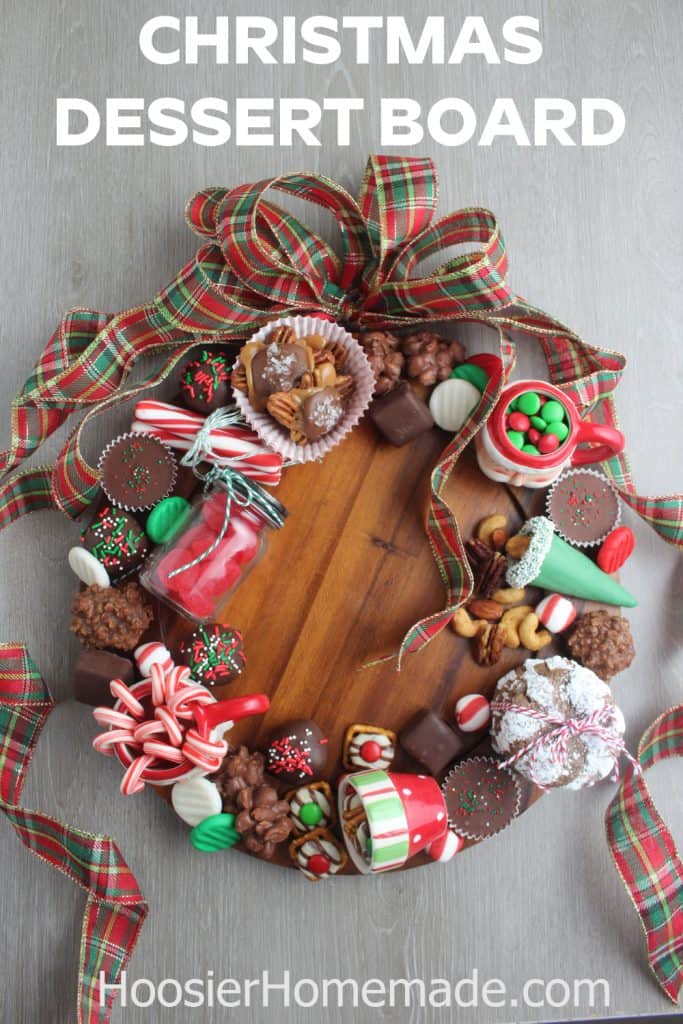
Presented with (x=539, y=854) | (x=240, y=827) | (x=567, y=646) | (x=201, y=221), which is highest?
(x=201, y=221)

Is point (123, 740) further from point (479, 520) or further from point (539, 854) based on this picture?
point (539, 854)

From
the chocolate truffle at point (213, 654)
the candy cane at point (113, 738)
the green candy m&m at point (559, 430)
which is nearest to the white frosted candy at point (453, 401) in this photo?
the green candy m&m at point (559, 430)

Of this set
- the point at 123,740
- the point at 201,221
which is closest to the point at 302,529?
the point at 123,740

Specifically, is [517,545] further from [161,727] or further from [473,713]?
[161,727]

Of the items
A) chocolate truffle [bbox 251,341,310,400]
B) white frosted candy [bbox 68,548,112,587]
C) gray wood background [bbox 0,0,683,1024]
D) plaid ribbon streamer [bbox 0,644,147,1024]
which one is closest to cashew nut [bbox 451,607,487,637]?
gray wood background [bbox 0,0,683,1024]

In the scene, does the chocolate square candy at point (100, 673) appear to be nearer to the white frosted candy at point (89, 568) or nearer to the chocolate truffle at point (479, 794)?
the white frosted candy at point (89, 568)

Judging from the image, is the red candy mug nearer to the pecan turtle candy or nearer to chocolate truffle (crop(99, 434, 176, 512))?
the pecan turtle candy

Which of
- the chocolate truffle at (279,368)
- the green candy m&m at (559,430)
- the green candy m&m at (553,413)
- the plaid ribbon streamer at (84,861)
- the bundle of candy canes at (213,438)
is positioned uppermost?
the chocolate truffle at (279,368)
